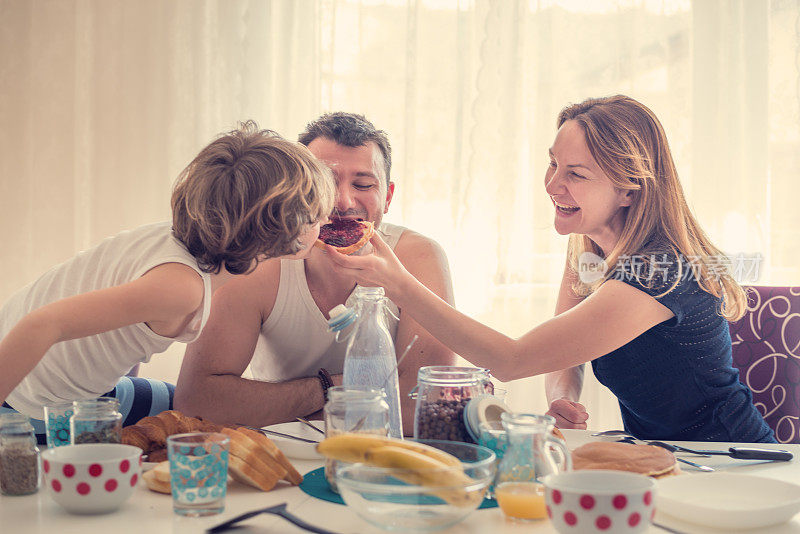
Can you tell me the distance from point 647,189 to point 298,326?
99 centimetres

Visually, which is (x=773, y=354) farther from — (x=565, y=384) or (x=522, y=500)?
(x=522, y=500)

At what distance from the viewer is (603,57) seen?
3.36m

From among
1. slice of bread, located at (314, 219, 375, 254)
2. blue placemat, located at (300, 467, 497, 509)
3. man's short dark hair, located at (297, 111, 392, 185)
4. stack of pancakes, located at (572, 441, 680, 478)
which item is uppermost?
man's short dark hair, located at (297, 111, 392, 185)

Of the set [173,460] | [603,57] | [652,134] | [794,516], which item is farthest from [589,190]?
[603,57]

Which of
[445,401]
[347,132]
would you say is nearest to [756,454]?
[445,401]

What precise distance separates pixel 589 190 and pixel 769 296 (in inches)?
23.9

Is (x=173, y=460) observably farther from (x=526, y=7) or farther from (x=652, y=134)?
(x=526, y=7)

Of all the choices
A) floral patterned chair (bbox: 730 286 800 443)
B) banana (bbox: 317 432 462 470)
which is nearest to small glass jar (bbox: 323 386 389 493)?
banana (bbox: 317 432 462 470)

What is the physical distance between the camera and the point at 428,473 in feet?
2.82

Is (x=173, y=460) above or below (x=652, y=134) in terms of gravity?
below

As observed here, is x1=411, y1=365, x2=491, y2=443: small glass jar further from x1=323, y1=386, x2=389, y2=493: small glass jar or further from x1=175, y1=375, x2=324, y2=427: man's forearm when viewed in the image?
x1=175, y1=375, x2=324, y2=427: man's forearm

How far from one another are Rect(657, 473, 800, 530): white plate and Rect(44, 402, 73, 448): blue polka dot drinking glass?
90 cm

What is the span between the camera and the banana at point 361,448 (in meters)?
0.90

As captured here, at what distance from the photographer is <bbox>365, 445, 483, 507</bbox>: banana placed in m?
0.86
